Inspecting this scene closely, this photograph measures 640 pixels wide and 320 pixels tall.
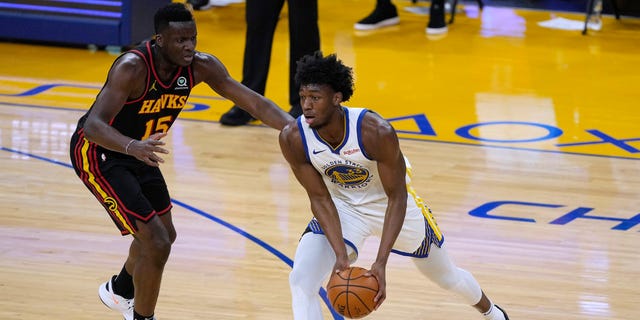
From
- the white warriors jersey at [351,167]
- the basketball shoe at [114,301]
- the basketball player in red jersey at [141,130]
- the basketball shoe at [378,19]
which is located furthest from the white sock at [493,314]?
the basketball shoe at [378,19]

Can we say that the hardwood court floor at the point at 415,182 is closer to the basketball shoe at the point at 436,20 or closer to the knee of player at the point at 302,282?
the basketball shoe at the point at 436,20

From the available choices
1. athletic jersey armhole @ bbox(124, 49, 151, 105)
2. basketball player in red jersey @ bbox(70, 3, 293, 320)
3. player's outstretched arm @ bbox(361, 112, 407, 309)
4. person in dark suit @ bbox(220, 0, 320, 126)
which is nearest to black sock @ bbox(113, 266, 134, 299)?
basketball player in red jersey @ bbox(70, 3, 293, 320)

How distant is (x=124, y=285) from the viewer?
15.5ft

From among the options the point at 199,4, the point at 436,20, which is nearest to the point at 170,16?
the point at 436,20

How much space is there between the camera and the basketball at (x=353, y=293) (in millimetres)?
3961

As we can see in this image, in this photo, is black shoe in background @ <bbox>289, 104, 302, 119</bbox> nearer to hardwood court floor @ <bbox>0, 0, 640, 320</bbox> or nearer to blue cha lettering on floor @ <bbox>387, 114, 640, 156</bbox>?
→ hardwood court floor @ <bbox>0, 0, 640, 320</bbox>

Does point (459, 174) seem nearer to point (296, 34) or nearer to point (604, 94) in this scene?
point (296, 34)

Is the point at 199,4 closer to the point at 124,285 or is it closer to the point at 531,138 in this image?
the point at 531,138

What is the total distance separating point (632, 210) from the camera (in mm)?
6684

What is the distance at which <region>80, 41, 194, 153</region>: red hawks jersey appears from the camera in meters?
4.36

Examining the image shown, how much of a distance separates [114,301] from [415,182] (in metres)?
2.86

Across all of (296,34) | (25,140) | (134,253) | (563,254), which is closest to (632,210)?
(563,254)

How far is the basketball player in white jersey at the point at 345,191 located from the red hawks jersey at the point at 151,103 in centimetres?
52

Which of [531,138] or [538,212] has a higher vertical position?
[538,212]
